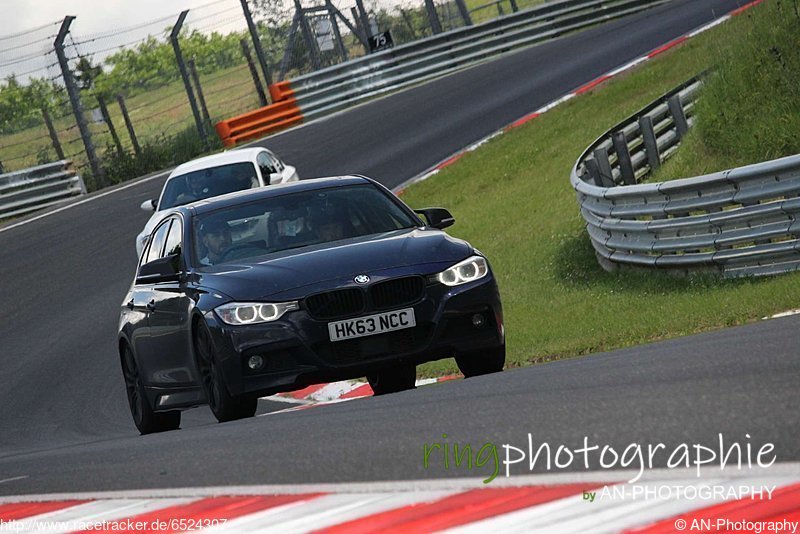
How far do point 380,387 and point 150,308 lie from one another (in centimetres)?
177

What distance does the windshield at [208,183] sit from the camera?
17438 mm

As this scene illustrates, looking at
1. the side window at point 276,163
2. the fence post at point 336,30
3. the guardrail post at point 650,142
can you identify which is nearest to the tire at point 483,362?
the side window at point 276,163

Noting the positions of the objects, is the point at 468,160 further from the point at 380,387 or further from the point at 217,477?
the point at 217,477

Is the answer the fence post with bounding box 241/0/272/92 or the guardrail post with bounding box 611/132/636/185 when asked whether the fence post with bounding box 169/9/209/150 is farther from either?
the guardrail post with bounding box 611/132/636/185

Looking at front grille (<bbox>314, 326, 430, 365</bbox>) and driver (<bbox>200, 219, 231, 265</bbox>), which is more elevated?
driver (<bbox>200, 219, 231, 265</bbox>)

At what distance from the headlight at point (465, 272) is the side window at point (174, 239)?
7.18 feet

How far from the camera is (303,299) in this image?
821 cm

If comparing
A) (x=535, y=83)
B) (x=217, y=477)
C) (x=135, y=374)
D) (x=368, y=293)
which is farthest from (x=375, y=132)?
(x=217, y=477)

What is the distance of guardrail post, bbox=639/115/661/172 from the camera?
19.3 meters

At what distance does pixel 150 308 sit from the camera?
32.2 ft

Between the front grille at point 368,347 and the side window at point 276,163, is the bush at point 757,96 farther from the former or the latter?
the front grille at point 368,347

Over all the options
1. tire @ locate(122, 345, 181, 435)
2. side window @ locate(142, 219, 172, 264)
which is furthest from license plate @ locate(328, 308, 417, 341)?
side window @ locate(142, 219, 172, 264)

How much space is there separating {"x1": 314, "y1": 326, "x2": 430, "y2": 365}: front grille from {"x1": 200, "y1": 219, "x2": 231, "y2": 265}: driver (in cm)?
141

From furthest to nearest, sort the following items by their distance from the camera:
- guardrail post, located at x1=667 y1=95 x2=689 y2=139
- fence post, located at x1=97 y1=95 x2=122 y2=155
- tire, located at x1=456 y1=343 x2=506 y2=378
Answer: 1. fence post, located at x1=97 y1=95 x2=122 y2=155
2. guardrail post, located at x1=667 y1=95 x2=689 y2=139
3. tire, located at x1=456 y1=343 x2=506 y2=378
